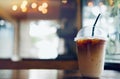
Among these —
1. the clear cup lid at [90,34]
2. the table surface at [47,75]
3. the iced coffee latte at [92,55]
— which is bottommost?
the table surface at [47,75]

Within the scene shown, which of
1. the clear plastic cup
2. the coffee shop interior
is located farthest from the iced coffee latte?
the coffee shop interior

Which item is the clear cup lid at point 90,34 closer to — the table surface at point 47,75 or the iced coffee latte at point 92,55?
the iced coffee latte at point 92,55

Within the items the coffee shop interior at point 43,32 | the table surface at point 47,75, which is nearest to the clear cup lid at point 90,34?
the table surface at point 47,75

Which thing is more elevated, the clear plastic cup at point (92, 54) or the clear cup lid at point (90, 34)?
the clear cup lid at point (90, 34)

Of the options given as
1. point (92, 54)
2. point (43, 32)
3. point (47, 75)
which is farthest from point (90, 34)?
point (43, 32)

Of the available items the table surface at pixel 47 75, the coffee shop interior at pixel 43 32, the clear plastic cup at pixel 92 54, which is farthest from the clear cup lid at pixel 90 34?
the coffee shop interior at pixel 43 32

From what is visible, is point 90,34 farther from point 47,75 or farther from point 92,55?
point 47,75

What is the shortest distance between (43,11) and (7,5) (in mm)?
370

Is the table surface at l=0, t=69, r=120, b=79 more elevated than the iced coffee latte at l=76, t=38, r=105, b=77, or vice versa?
the iced coffee latte at l=76, t=38, r=105, b=77

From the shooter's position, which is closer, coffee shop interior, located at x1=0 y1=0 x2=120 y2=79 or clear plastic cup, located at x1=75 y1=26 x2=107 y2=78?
clear plastic cup, located at x1=75 y1=26 x2=107 y2=78

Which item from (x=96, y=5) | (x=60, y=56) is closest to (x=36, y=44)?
(x=60, y=56)

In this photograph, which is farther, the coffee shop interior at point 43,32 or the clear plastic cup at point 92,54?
the coffee shop interior at point 43,32

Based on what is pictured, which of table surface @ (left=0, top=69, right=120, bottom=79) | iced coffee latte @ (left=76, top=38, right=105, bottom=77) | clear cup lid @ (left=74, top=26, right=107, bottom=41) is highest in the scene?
clear cup lid @ (left=74, top=26, right=107, bottom=41)

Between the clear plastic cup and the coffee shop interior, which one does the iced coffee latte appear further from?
the coffee shop interior
